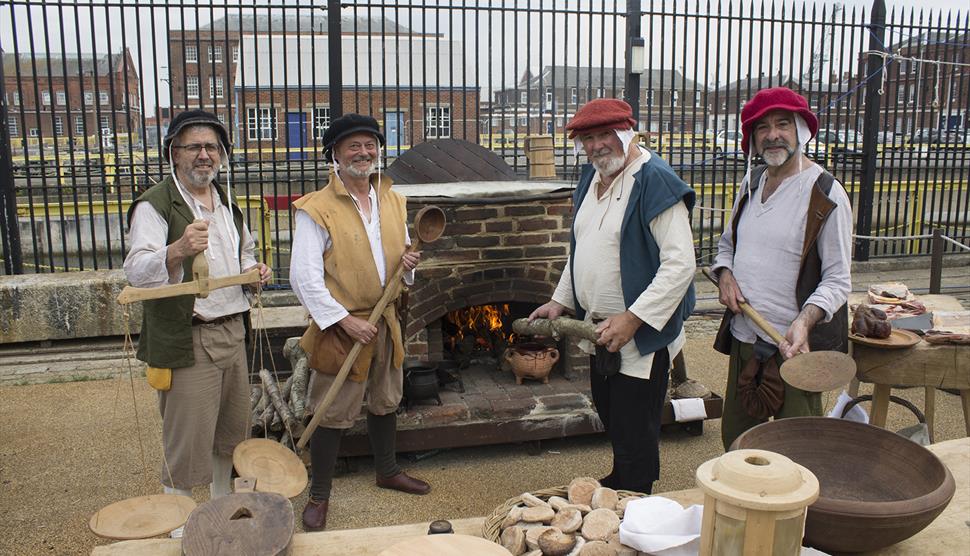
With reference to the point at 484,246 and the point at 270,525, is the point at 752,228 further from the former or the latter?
the point at 270,525

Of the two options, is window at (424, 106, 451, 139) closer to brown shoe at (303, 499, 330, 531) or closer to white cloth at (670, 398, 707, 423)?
white cloth at (670, 398, 707, 423)

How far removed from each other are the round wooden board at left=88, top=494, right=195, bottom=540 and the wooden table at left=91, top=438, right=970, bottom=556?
31 mm

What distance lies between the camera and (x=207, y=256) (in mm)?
2930

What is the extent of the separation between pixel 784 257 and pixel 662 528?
4.62 ft

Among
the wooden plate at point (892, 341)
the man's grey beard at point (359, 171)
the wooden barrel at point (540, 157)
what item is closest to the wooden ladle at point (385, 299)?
the man's grey beard at point (359, 171)

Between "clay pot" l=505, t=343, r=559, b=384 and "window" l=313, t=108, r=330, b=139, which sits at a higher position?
"window" l=313, t=108, r=330, b=139

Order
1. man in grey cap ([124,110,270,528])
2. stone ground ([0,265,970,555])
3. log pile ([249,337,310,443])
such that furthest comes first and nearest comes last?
log pile ([249,337,310,443]) → stone ground ([0,265,970,555]) → man in grey cap ([124,110,270,528])

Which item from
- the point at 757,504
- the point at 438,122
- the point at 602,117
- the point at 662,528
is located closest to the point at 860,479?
the point at 662,528

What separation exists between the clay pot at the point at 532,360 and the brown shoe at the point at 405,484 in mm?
1030

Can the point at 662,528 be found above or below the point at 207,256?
below

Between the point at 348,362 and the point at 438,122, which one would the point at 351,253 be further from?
the point at 438,122

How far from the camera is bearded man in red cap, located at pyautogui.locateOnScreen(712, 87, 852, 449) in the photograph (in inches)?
111

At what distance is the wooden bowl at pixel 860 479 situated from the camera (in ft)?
6.10

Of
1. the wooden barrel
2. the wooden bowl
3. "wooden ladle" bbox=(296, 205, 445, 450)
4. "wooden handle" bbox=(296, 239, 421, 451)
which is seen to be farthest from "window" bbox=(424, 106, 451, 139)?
the wooden bowl
